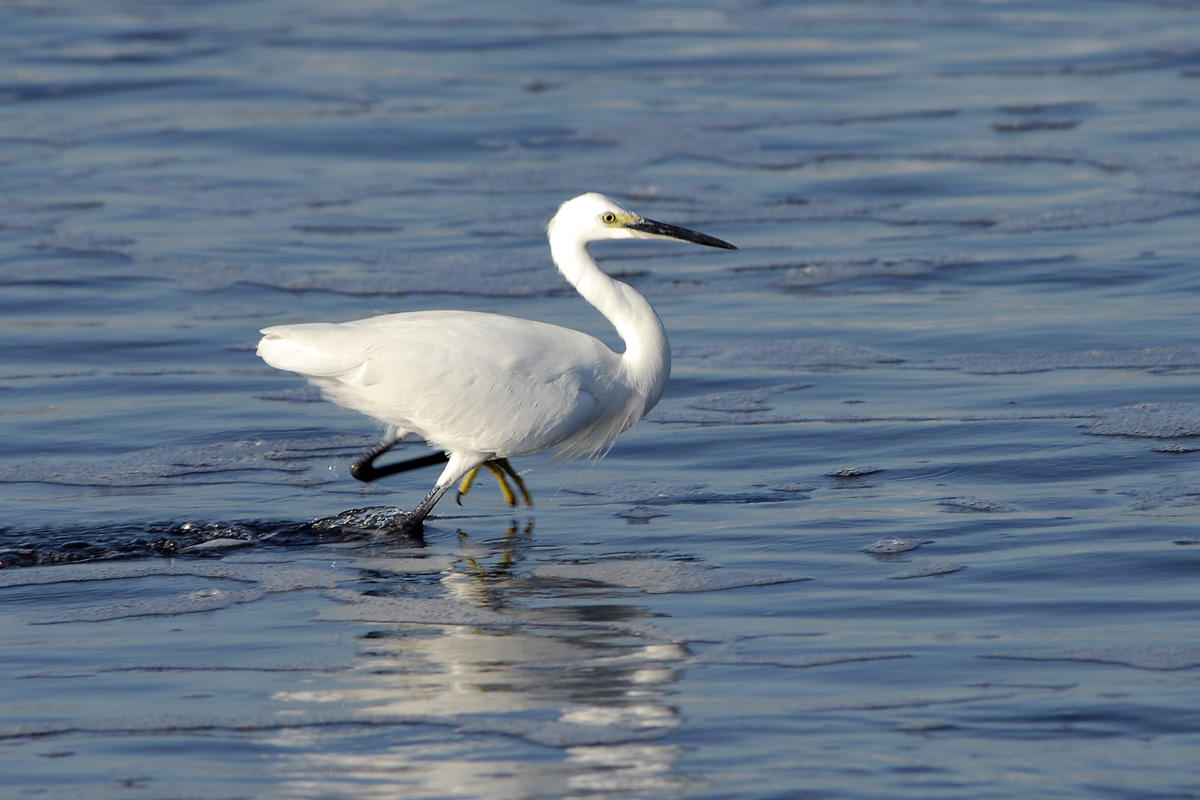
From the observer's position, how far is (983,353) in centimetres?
898

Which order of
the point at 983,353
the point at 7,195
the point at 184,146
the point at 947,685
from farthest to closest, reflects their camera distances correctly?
the point at 184,146 < the point at 7,195 < the point at 983,353 < the point at 947,685

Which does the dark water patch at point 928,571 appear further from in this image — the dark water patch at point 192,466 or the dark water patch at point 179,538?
the dark water patch at point 192,466

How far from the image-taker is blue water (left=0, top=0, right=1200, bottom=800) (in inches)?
177

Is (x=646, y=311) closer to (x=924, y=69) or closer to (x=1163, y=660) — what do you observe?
(x=1163, y=660)

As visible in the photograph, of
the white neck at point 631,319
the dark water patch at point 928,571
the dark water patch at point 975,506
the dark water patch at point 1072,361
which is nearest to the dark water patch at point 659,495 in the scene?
the white neck at point 631,319

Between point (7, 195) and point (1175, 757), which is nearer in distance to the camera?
point (1175, 757)

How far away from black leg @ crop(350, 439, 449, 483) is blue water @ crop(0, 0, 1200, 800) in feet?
0.43

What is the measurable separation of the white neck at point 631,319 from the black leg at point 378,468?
→ 101cm

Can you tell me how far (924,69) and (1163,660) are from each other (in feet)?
43.0

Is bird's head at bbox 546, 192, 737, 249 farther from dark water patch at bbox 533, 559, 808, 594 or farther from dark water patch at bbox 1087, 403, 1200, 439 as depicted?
dark water patch at bbox 1087, 403, 1200, 439

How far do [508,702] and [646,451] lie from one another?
3101 millimetres

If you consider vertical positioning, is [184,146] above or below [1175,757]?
above

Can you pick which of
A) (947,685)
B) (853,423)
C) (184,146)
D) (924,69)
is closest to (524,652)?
(947,685)

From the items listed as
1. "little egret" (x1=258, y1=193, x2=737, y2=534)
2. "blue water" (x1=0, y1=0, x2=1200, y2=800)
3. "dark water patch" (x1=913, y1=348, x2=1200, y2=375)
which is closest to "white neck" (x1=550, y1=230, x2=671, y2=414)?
"little egret" (x1=258, y1=193, x2=737, y2=534)
